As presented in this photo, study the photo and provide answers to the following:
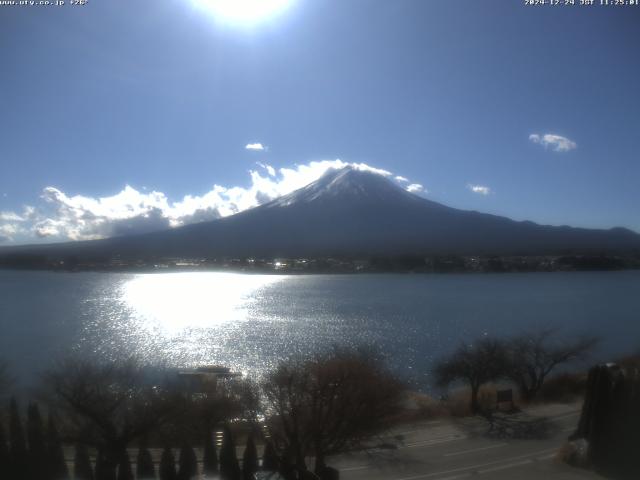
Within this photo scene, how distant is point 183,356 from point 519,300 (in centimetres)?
1779

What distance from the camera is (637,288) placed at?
30469 mm

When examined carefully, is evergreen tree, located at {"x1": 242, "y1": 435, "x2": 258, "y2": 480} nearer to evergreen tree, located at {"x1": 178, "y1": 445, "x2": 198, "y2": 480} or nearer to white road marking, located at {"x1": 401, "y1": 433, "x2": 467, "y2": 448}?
evergreen tree, located at {"x1": 178, "y1": 445, "x2": 198, "y2": 480}

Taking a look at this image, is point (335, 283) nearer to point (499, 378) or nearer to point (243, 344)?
point (243, 344)

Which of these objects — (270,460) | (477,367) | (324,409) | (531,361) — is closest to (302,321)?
(531,361)

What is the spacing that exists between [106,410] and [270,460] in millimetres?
1441

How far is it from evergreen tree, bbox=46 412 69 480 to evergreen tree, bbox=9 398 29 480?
0.53ft

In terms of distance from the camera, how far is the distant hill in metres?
49.4

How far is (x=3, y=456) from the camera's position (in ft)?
13.5

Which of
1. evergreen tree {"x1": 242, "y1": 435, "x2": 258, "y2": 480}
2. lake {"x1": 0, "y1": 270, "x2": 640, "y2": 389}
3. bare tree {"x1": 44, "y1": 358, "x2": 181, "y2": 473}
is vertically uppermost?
bare tree {"x1": 44, "y1": 358, "x2": 181, "y2": 473}

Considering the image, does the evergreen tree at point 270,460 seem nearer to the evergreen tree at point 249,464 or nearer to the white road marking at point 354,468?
the evergreen tree at point 249,464

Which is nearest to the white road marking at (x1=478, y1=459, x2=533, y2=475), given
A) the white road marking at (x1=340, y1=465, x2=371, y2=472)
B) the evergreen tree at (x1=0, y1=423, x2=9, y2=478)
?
the white road marking at (x1=340, y1=465, x2=371, y2=472)

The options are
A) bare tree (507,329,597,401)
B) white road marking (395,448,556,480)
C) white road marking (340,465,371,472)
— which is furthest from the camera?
bare tree (507,329,597,401)

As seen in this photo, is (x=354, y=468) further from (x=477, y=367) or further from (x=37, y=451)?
(x=477, y=367)

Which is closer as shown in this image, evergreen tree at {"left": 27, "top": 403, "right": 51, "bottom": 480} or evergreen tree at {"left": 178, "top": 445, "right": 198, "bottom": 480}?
evergreen tree at {"left": 27, "top": 403, "right": 51, "bottom": 480}
